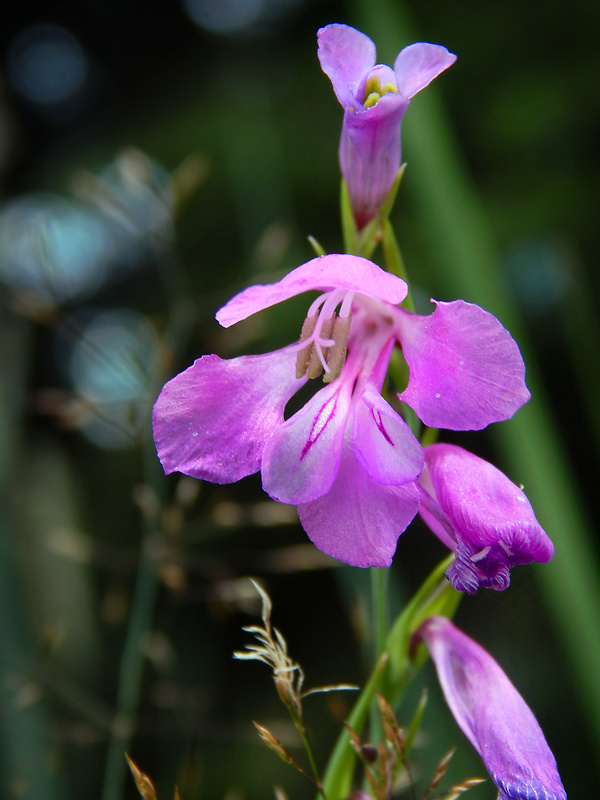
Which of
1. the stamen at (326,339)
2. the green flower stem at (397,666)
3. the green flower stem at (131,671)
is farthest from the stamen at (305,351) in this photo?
the green flower stem at (131,671)

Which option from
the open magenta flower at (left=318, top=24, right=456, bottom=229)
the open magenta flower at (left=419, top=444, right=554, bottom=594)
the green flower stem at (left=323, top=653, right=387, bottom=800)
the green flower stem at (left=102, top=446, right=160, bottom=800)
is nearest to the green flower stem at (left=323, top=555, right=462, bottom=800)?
the green flower stem at (left=323, top=653, right=387, bottom=800)

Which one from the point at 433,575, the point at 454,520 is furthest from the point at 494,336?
the point at 433,575

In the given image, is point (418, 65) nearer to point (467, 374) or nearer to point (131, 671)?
point (467, 374)

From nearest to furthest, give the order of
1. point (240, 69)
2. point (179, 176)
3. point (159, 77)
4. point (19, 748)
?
point (179, 176) → point (19, 748) → point (240, 69) → point (159, 77)

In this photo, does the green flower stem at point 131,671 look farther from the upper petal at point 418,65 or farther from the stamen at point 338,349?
the upper petal at point 418,65

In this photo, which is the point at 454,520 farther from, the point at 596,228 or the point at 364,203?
the point at 596,228

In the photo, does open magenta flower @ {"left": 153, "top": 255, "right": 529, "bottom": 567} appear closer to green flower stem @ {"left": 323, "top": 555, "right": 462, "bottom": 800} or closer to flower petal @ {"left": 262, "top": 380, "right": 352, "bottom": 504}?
flower petal @ {"left": 262, "top": 380, "right": 352, "bottom": 504}

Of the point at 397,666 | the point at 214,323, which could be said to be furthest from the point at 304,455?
the point at 214,323
